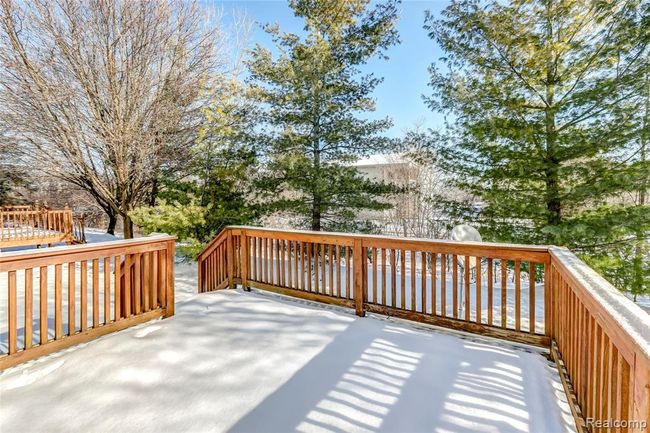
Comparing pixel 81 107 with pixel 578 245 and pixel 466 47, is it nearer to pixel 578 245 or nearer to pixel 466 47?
pixel 466 47

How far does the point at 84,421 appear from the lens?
1.84m

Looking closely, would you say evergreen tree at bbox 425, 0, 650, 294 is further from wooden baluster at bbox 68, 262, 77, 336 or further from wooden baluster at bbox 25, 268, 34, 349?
wooden baluster at bbox 25, 268, 34, 349

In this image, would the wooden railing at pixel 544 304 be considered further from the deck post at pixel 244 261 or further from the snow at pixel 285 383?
the snow at pixel 285 383

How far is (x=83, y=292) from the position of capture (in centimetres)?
283

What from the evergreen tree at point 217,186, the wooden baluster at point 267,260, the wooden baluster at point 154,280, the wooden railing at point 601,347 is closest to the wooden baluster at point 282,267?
the wooden baluster at point 267,260

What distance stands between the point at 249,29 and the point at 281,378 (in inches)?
449

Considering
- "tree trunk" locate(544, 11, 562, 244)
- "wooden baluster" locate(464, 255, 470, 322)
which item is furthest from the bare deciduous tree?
"wooden baluster" locate(464, 255, 470, 322)

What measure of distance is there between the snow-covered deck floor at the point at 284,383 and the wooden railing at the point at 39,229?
9274mm

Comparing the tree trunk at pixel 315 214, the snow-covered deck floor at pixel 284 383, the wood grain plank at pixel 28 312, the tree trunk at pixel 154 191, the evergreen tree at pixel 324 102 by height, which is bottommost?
the snow-covered deck floor at pixel 284 383

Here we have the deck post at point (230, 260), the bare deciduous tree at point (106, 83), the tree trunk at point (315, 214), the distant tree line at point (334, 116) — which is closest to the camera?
the deck post at point (230, 260)

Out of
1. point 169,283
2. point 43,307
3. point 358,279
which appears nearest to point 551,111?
point 358,279

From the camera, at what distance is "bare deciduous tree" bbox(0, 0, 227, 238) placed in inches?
319

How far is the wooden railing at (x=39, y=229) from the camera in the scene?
363 inches

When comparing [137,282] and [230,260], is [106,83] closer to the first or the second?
[230,260]
